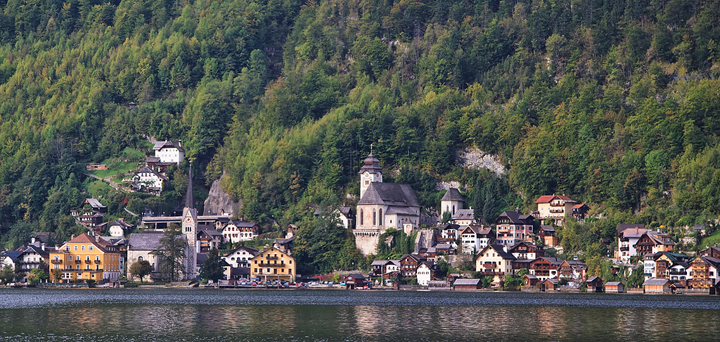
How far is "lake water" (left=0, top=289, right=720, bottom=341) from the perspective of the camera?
4875cm

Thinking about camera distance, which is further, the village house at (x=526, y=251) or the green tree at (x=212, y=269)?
the green tree at (x=212, y=269)

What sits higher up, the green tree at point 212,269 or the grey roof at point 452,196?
the grey roof at point 452,196

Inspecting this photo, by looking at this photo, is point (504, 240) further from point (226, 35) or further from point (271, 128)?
point (226, 35)

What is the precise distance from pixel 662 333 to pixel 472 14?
108 meters

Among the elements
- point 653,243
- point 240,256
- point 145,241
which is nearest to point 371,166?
point 240,256

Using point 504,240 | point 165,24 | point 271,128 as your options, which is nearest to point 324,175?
point 271,128

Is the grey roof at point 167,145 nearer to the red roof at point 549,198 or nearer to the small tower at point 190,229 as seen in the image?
the small tower at point 190,229

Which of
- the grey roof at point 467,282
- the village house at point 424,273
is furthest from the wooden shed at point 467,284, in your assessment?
the village house at point 424,273

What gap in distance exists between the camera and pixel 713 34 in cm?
12412

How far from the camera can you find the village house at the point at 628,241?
3831 inches

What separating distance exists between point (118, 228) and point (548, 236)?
52.9m

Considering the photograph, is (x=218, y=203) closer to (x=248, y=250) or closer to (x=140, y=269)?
(x=248, y=250)

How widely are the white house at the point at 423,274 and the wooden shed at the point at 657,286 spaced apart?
72.4ft

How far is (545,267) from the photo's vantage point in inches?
3986
